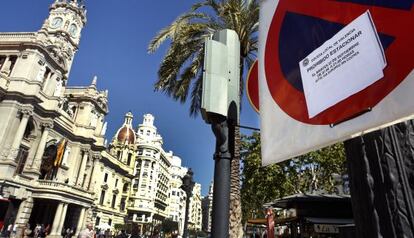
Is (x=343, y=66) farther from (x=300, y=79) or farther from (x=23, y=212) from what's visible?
(x=23, y=212)

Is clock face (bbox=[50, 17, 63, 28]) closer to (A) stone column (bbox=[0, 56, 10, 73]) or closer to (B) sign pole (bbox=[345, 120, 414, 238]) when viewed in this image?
(A) stone column (bbox=[0, 56, 10, 73])

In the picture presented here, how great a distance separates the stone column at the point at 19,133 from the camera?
105 ft

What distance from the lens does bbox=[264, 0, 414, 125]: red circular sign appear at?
1.08 metres

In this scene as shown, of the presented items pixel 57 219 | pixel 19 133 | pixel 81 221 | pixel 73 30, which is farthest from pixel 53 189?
pixel 73 30

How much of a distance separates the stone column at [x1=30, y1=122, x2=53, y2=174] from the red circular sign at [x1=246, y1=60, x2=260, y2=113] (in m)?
39.1

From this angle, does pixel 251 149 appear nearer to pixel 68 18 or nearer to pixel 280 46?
pixel 280 46

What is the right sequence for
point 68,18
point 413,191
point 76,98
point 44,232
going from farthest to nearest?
point 68,18 → point 76,98 → point 44,232 → point 413,191

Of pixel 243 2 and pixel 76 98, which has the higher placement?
pixel 76 98

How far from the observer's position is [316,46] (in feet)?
4.79

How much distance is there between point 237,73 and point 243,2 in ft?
31.4

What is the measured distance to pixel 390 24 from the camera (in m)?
1.13

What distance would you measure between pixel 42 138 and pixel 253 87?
40067mm

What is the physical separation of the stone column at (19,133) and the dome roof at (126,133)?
42.7 meters

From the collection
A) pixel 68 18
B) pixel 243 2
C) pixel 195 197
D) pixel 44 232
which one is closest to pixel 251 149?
pixel 243 2
